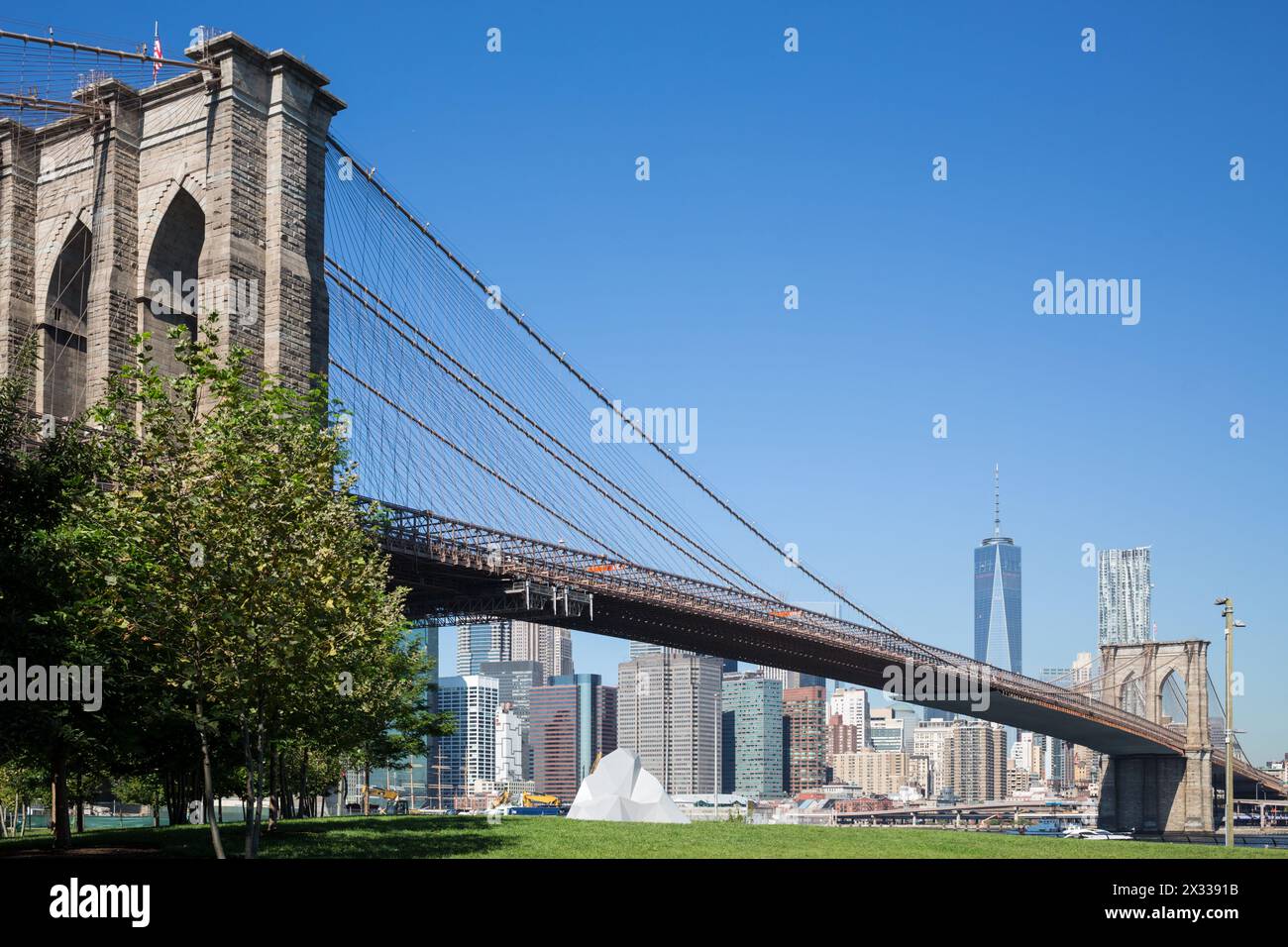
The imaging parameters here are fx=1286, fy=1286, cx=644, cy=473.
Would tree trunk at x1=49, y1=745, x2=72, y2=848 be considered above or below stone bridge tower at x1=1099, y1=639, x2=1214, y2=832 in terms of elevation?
above

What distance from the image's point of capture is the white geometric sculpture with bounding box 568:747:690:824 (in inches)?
1859

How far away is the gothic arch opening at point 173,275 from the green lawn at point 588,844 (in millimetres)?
17933

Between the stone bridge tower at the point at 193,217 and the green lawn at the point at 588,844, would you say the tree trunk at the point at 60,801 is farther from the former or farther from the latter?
the stone bridge tower at the point at 193,217

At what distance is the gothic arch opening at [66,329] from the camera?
4884 cm

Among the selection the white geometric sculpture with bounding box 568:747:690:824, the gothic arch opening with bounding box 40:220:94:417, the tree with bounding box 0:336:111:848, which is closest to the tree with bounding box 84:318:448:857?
the tree with bounding box 0:336:111:848

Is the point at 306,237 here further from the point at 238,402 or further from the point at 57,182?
the point at 238,402

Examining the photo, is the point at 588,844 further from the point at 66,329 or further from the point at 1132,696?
the point at 1132,696

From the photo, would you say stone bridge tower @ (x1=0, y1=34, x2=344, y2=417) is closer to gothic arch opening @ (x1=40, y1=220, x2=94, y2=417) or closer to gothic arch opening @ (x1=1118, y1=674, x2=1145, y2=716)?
gothic arch opening @ (x1=40, y1=220, x2=94, y2=417)

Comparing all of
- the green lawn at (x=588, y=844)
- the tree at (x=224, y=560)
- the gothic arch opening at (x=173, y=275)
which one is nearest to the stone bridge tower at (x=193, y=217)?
the gothic arch opening at (x=173, y=275)

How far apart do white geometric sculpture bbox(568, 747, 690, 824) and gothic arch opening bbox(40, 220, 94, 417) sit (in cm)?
2408

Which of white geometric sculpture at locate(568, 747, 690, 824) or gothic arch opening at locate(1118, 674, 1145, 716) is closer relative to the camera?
white geometric sculpture at locate(568, 747, 690, 824)

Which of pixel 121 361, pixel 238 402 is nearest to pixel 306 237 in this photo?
pixel 121 361

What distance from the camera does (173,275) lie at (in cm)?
4703

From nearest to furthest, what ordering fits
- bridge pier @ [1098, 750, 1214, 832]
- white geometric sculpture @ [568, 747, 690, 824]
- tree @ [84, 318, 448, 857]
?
1. tree @ [84, 318, 448, 857]
2. white geometric sculpture @ [568, 747, 690, 824]
3. bridge pier @ [1098, 750, 1214, 832]
